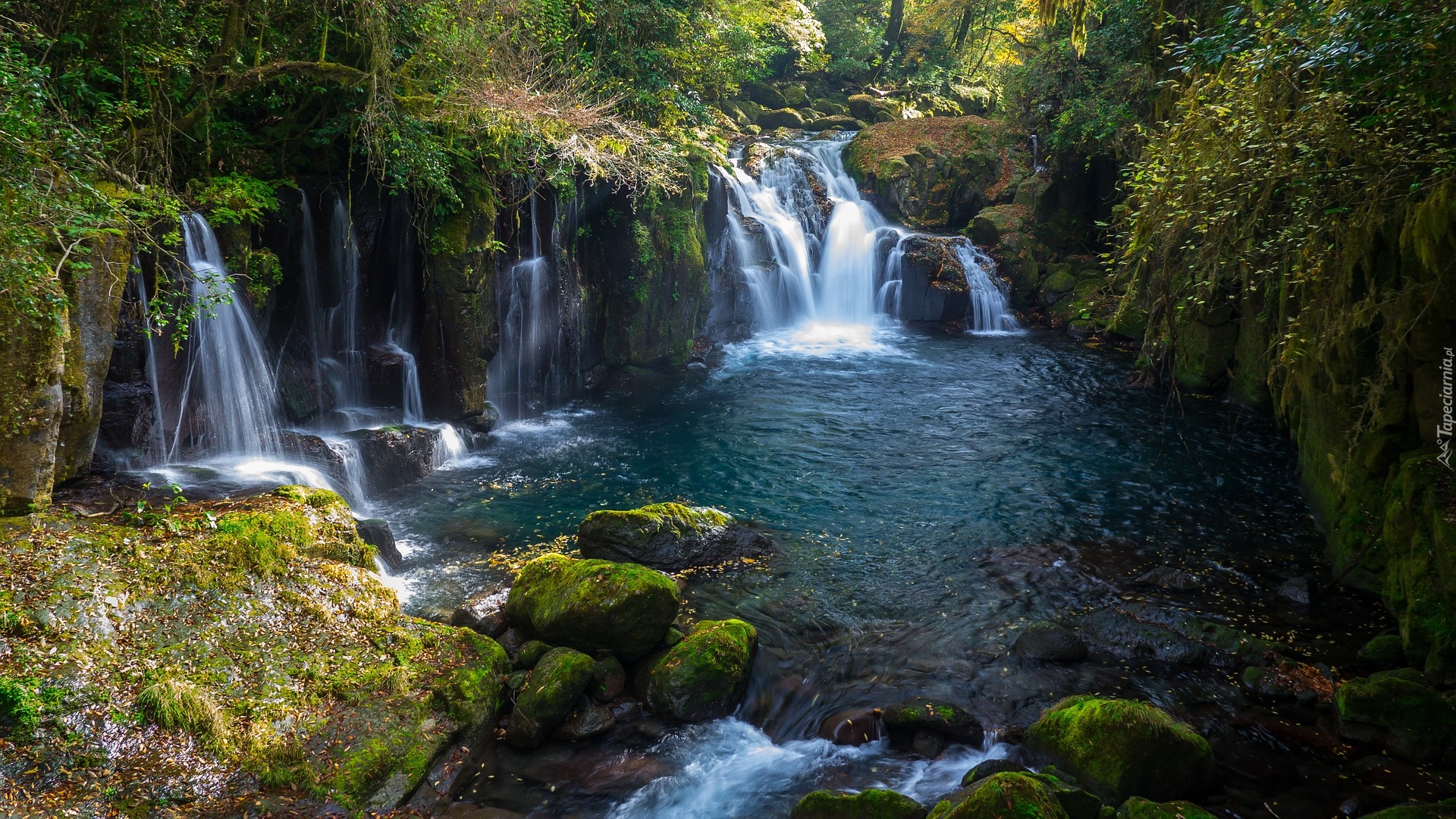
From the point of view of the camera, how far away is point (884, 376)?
58.7 feet

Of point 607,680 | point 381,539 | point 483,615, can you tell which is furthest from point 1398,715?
point 381,539

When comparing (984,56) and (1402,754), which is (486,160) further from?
(984,56)

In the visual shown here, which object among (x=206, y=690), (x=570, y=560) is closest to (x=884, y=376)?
(x=570, y=560)

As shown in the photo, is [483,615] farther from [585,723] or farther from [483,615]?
[585,723]

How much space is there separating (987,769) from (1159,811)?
49.0 inches

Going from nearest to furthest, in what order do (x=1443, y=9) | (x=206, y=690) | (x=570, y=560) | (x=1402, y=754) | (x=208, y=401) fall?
(x=1443, y=9)
(x=206, y=690)
(x=1402, y=754)
(x=570, y=560)
(x=208, y=401)

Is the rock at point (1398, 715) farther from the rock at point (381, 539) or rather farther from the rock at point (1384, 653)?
the rock at point (381, 539)

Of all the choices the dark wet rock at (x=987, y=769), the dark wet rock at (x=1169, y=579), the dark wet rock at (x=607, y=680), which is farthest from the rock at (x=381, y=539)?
the dark wet rock at (x=1169, y=579)

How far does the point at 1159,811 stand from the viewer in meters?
4.96

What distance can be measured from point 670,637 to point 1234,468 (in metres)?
9.51

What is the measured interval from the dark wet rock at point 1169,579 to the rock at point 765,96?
26754 millimetres

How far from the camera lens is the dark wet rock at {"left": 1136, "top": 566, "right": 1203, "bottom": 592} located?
8586 mm

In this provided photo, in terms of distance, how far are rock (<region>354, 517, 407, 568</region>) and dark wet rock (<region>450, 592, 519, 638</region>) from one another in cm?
142

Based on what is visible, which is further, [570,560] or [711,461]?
[711,461]
